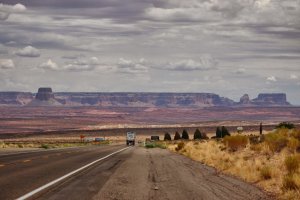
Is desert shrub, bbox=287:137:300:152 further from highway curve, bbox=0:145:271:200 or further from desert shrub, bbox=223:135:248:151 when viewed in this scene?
highway curve, bbox=0:145:271:200

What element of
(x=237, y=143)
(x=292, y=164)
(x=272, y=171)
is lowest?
(x=237, y=143)

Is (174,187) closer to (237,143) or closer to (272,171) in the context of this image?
(272,171)

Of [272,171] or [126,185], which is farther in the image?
[272,171]

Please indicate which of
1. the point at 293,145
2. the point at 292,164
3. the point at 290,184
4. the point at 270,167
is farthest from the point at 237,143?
the point at 290,184

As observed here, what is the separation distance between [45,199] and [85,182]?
3979 mm

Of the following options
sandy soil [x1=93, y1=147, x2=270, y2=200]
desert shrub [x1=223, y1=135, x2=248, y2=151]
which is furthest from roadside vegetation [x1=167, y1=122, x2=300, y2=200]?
sandy soil [x1=93, y1=147, x2=270, y2=200]

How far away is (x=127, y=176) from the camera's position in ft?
60.4

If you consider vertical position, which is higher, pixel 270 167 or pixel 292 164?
pixel 292 164

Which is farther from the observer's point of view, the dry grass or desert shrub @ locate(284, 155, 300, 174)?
desert shrub @ locate(284, 155, 300, 174)

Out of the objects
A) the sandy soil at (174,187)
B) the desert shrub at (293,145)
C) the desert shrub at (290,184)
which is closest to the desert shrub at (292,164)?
the sandy soil at (174,187)

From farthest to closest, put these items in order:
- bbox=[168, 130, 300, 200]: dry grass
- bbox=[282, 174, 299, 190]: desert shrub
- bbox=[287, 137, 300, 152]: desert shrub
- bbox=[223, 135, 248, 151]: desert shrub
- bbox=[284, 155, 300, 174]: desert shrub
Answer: bbox=[223, 135, 248, 151]: desert shrub < bbox=[287, 137, 300, 152]: desert shrub < bbox=[284, 155, 300, 174]: desert shrub < bbox=[168, 130, 300, 200]: dry grass < bbox=[282, 174, 299, 190]: desert shrub

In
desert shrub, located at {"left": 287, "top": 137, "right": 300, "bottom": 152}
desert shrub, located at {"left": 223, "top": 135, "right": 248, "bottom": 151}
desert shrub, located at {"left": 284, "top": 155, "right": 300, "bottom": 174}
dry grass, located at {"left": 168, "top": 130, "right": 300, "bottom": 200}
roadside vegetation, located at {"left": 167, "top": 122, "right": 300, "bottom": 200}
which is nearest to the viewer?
dry grass, located at {"left": 168, "top": 130, "right": 300, "bottom": 200}

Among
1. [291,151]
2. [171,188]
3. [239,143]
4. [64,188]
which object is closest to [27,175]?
[64,188]

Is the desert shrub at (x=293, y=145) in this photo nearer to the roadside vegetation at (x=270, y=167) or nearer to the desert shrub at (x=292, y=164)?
the roadside vegetation at (x=270, y=167)
